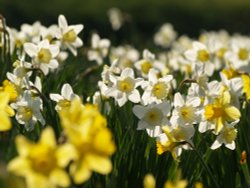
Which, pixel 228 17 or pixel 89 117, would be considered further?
pixel 228 17

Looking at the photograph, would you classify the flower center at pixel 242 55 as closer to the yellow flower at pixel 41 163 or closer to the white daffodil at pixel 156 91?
the white daffodil at pixel 156 91

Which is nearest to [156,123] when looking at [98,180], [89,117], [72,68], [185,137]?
[185,137]

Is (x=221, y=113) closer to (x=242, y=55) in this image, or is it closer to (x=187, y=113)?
(x=187, y=113)

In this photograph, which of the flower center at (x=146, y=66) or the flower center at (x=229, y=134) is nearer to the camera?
the flower center at (x=229, y=134)

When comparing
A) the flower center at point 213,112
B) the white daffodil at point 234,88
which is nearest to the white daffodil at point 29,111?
the flower center at point 213,112

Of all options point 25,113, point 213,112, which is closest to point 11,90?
point 25,113

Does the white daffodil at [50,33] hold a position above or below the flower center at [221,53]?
below

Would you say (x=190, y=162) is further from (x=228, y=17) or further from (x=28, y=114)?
(x=228, y=17)
